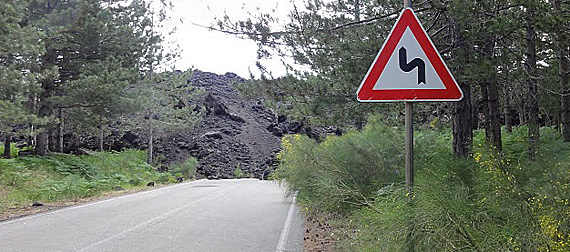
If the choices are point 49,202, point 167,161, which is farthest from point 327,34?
point 167,161

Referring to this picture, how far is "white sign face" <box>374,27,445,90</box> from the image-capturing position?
4289 millimetres

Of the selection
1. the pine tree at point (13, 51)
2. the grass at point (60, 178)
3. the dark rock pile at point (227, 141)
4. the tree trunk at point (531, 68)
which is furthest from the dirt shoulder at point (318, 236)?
the dark rock pile at point (227, 141)

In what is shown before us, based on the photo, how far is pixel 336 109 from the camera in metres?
11.0

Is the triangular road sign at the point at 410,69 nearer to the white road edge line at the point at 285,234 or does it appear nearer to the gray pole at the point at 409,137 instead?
the gray pole at the point at 409,137

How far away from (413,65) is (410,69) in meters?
0.04

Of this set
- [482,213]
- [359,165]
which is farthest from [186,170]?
[482,213]

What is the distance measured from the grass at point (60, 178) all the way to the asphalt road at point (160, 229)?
10.3 feet

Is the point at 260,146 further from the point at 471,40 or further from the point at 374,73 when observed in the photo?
the point at 374,73

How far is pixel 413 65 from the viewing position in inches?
170

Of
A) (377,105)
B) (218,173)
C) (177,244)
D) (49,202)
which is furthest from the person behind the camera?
(218,173)

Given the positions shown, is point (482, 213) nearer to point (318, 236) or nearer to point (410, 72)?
point (410, 72)

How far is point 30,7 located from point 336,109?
58.2 ft

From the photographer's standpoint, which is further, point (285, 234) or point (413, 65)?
point (285, 234)

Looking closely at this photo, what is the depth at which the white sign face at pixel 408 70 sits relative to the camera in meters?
4.29
